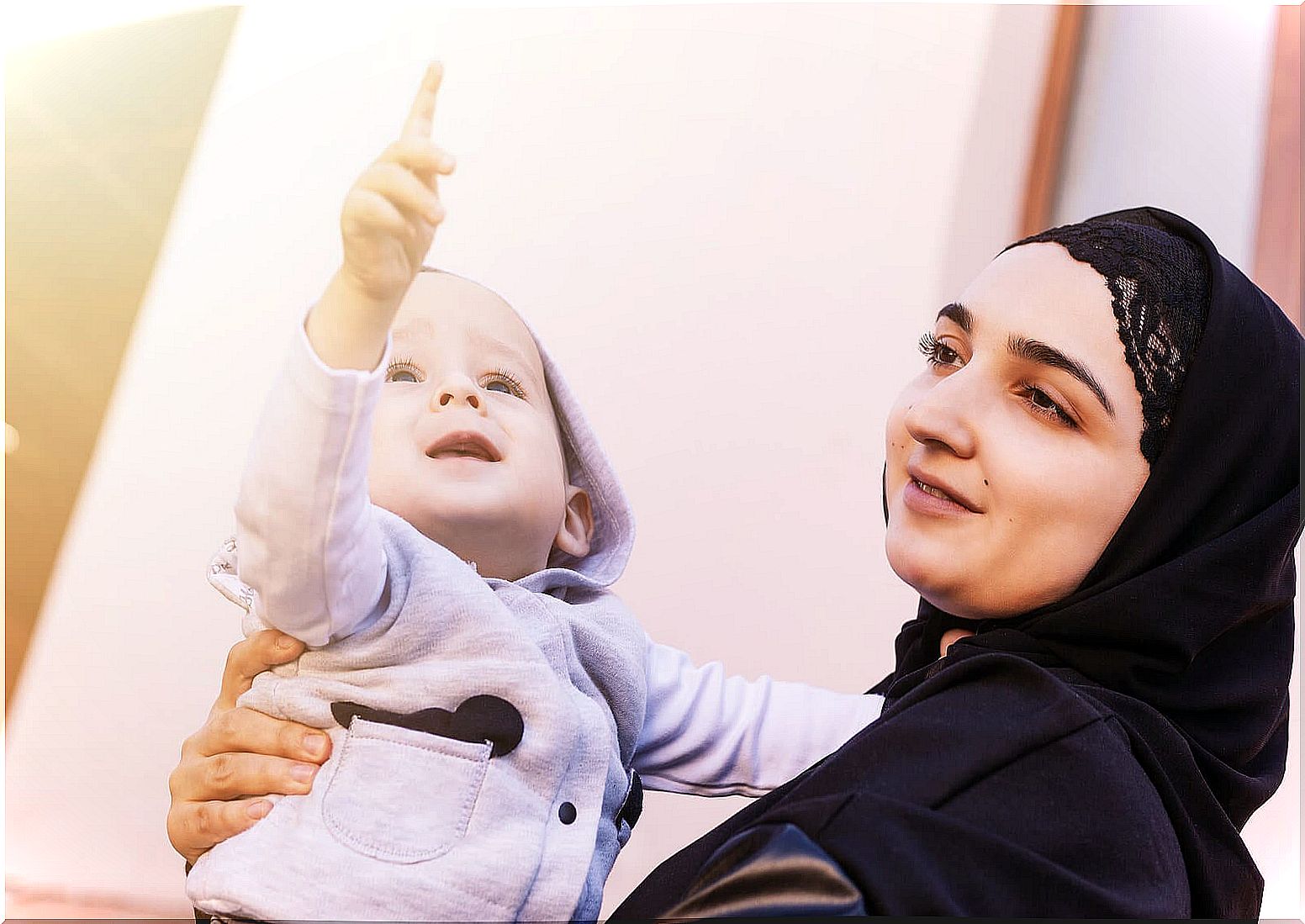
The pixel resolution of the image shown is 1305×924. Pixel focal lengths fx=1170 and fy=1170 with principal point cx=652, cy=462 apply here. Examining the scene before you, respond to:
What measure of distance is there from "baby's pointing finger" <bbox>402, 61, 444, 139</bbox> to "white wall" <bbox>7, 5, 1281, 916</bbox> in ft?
2.04

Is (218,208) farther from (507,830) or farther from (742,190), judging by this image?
(507,830)

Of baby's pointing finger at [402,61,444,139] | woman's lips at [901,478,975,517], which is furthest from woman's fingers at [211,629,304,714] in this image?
woman's lips at [901,478,975,517]

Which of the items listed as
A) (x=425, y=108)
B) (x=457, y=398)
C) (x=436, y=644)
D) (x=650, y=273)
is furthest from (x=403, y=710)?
(x=650, y=273)

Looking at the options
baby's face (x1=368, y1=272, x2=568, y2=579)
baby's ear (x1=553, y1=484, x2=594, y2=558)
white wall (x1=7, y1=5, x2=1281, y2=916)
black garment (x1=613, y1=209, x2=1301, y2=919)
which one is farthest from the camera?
white wall (x1=7, y1=5, x2=1281, y2=916)

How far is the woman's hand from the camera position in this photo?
766 mm

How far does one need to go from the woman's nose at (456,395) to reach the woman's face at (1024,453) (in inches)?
13.3

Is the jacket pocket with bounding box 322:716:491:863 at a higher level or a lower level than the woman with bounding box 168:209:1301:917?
lower

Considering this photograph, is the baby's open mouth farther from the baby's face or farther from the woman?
the woman

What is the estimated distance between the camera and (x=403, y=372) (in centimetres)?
95

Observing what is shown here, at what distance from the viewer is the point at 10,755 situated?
116 cm

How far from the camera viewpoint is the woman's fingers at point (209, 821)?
0.76 m

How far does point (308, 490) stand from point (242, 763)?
23cm

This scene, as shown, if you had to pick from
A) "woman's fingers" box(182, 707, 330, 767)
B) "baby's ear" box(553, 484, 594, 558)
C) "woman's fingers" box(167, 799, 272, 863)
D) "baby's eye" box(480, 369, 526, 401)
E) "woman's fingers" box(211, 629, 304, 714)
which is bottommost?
"woman's fingers" box(167, 799, 272, 863)

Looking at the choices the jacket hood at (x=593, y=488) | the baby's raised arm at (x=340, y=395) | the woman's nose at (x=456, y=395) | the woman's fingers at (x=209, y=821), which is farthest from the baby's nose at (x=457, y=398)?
the woman's fingers at (x=209, y=821)
